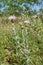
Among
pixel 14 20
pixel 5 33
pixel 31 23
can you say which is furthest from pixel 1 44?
pixel 14 20

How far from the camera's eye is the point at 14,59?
4.24 m

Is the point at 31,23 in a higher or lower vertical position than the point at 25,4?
higher

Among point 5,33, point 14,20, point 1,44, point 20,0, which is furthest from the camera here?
point 20,0

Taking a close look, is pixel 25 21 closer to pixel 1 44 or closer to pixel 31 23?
pixel 31 23

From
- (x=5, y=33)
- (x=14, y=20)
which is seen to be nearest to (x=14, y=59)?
(x=5, y=33)

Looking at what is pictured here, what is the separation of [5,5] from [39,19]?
1988mm

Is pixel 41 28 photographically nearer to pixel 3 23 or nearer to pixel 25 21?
pixel 25 21

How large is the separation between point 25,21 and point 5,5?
2.08 m

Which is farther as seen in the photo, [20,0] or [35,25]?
[20,0]

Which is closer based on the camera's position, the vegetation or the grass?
the vegetation

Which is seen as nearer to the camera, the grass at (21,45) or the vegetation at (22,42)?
the vegetation at (22,42)

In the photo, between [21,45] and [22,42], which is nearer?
[21,45]

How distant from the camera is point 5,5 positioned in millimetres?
7234

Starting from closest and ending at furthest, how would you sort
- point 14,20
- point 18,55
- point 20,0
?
1. point 18,55
2. point 14,20
3. point 20,0
